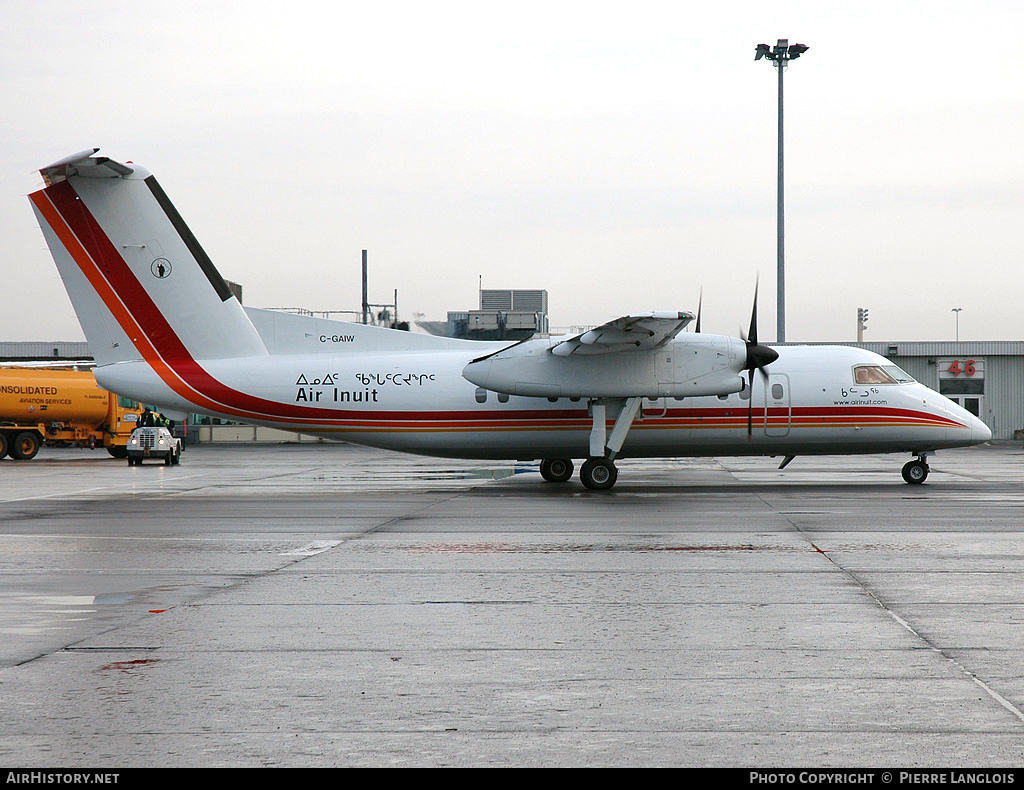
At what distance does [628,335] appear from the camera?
1978 cm

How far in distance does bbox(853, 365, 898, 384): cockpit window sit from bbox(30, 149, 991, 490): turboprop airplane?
2.2 inches

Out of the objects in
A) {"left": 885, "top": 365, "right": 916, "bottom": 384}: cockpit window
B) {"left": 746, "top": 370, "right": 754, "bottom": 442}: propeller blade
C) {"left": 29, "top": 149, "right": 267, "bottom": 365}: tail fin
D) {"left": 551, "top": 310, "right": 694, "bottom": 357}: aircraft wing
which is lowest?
{"left": 746, "top": 370, "right": 754, "bottom": 442}: propeller blade

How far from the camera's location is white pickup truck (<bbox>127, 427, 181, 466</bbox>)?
112ft

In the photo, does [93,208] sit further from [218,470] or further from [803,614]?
[803,614]

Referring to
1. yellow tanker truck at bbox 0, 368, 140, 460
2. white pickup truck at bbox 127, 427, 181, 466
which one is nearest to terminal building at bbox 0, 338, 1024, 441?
yellow tanker truck at bbox 0, 368, 140, 460

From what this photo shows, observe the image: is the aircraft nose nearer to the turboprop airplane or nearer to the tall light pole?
the turboprop airplane

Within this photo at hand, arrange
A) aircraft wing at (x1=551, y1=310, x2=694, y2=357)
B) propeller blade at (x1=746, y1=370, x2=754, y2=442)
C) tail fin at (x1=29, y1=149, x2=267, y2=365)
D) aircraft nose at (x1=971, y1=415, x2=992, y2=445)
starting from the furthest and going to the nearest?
1. aircraft nose at (x1=971, y1=415, x2=992, y2=445)
2. propeller blade at (x1=746, y1=370, x2=754, y2=442)
3. tail fin at (x1=29, y1=149, x2=267, y2=365)
4. aircraft wing at (x1=551, y1=310, x2=694, y2=357)

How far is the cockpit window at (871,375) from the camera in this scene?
72.6 ft

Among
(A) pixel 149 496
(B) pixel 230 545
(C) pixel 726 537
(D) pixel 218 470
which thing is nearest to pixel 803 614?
(C) pixel 726 537

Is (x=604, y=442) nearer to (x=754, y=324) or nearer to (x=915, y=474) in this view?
(x=754, y=324)

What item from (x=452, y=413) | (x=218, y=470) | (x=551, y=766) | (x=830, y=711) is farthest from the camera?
(x=218, y=470)

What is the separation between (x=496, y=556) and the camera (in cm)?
1155

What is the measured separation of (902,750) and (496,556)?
7.13 meters

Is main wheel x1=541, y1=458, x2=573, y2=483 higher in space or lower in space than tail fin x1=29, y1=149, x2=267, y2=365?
lower
